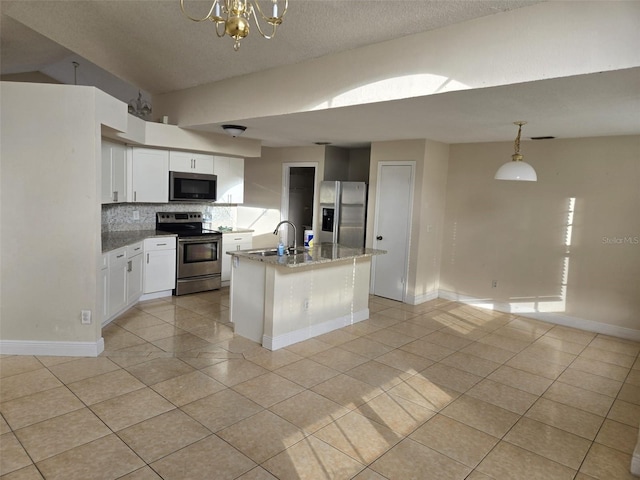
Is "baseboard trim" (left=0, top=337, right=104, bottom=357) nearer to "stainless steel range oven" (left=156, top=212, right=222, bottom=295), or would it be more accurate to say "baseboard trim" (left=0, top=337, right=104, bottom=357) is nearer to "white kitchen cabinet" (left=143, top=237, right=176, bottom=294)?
"white kitchen cabinet" (left=143, top=237, right=176, bottom=294)

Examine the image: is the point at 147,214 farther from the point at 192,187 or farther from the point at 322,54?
the point at 322,54

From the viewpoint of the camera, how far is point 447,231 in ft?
20.4

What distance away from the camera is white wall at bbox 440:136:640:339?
187 inches

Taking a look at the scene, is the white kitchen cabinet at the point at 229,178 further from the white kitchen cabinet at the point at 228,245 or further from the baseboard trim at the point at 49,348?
the baseboard trim at the point at 49,348

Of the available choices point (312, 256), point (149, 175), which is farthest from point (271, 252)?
point (149, 175)

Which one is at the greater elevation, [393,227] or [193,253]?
[393,227]

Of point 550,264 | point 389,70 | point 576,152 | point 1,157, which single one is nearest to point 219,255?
point 1,157

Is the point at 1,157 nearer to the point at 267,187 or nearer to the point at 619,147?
the point at 267,187

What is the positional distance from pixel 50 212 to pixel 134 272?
1632 mm

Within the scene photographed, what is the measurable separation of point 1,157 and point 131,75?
2156 mm

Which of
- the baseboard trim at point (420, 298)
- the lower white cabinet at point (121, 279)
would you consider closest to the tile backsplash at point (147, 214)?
the lower white cabinet at point (121, 279)

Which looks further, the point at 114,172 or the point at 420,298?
the point at 420,298

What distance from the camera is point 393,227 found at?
6.02 metres

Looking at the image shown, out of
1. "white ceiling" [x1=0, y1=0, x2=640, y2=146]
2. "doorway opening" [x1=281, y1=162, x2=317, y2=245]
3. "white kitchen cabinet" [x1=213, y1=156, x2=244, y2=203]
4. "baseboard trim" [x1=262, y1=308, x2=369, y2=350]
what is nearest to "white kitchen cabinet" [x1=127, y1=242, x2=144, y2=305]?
"white kitchen cabinet" [x1=213, y1=156, x2=244, y2=203]
